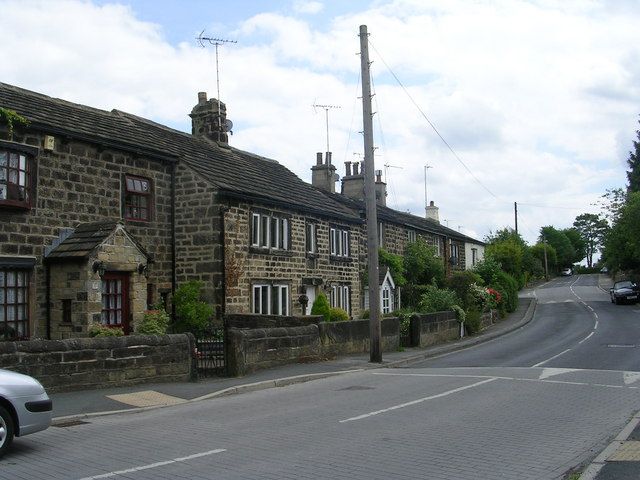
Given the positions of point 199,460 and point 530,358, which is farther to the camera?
point 530,358

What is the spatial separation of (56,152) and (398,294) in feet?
72.8

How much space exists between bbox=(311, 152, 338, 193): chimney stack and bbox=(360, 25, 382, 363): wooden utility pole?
20368 mm

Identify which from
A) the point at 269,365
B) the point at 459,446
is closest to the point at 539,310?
the point at 269,365

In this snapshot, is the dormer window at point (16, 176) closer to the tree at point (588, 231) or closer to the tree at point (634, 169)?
the tree at point (634, 169)

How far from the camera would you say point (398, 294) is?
120 ft

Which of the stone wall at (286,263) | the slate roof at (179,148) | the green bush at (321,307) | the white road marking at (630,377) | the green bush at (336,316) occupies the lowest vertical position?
the white road marking at (630,377)

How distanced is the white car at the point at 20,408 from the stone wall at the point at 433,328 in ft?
58.8

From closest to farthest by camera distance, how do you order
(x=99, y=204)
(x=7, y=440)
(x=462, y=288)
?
(x=7, y=440)
(x=99, y=204)
(x=462, y=288)

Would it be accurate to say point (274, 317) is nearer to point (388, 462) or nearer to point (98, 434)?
point (98, 434)

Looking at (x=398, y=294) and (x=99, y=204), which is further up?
(x=99, y=204)

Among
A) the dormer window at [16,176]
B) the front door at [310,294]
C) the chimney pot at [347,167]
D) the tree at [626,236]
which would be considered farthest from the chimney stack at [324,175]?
the dormer window at [16,176]

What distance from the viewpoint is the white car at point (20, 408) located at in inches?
310

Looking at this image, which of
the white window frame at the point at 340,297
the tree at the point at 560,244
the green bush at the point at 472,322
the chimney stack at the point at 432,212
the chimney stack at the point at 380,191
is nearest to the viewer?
the white window frame at the point at 340,297

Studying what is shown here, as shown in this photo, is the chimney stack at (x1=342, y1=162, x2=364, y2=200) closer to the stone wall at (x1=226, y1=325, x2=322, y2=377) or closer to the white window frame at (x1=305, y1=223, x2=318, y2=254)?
the white window frame at (x1=305, y1=223, x2=318, y2=254)
